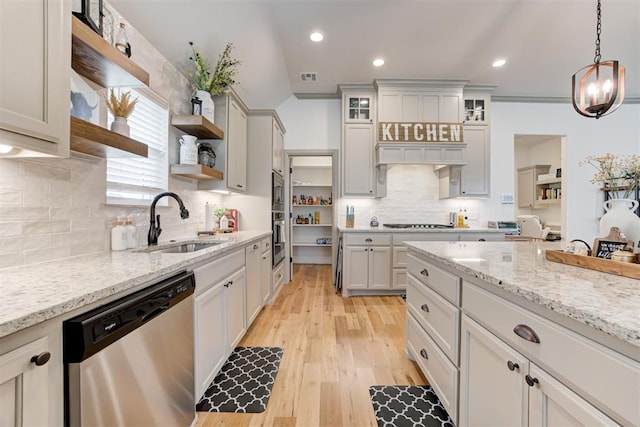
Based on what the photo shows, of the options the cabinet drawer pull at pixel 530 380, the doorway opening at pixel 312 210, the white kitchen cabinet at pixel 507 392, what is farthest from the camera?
the doorway opening at pixel 312 210

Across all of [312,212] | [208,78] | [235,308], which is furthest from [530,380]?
[312,212]

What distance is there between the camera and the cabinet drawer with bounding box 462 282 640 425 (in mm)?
561

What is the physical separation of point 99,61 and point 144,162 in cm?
85

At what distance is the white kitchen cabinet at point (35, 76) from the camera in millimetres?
763

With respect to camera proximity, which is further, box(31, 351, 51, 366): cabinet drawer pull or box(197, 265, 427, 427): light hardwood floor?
box(197, 265, 427, 427): light hardwood floor

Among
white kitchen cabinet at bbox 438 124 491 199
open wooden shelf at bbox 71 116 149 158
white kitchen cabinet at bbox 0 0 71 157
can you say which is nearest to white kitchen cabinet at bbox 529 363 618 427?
white kitchen cabinet at bbox 0 0 71 157

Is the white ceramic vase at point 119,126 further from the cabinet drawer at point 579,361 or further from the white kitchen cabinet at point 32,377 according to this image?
the cabinet drawer at point 579,361

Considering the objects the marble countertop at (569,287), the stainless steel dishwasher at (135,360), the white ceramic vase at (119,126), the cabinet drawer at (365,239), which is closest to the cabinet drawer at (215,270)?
the stainless steel dishwasher at (135,360)

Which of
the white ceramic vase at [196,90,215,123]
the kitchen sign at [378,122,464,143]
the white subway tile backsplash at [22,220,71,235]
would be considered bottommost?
the white subway tile backsplash at [22,220,71,235]

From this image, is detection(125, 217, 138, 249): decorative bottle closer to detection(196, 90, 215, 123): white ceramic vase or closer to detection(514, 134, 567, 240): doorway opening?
detection(196, 90, 215, 123): white ceramic vase

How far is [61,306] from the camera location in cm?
68

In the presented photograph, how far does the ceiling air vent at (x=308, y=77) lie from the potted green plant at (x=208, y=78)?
1325 mm

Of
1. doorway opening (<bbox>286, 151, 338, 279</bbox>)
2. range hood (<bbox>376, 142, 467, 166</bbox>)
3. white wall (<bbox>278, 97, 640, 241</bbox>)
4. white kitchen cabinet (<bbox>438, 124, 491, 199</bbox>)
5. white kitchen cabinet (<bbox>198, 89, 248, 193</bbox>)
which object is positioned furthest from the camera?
doorway opening (<bbox>286, 151, 338, 279</bbox>)

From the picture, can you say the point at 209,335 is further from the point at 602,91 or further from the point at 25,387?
the point at 602,91
